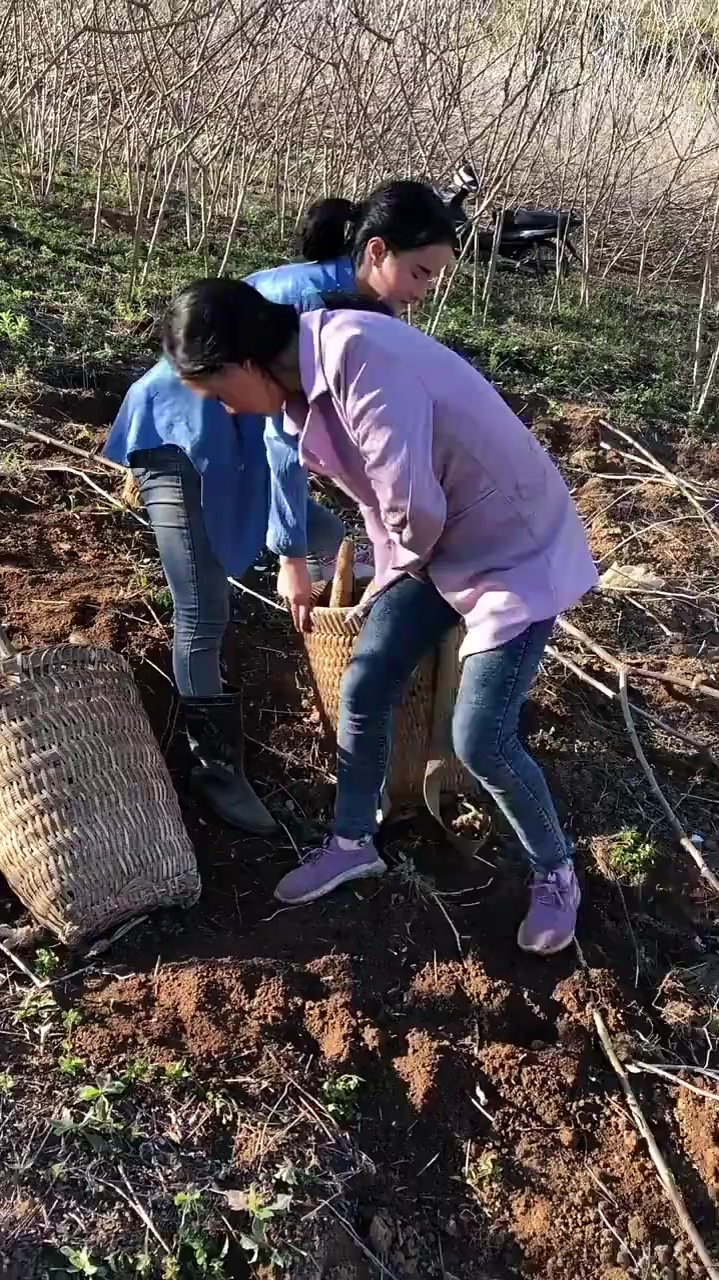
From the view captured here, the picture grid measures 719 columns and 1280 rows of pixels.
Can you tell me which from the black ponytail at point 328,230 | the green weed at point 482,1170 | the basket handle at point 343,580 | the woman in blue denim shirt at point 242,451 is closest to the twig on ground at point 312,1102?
the green weed at point 482,1170

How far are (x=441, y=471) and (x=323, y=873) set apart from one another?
3.33ft

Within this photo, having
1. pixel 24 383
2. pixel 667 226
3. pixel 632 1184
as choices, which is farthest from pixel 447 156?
pixel 632 1184

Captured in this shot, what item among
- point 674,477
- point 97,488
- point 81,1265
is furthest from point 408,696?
→ point 674,477

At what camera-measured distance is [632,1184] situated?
208 cm

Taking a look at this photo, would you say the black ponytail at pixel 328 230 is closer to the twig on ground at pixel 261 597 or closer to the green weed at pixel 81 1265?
the twig on ground at pixel 261 597

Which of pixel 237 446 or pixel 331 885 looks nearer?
pixel 237 446

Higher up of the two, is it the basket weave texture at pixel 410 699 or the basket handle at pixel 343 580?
the basket handle at pixel 343 580

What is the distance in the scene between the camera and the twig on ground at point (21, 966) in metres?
2.12

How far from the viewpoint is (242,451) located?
2.25 meters

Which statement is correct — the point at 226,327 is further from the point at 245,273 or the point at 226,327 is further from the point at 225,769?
the point at 245,273

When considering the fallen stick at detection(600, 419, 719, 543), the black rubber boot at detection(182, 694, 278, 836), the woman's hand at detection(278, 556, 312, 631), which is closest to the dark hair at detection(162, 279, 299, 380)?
the woman's hand at detection(278, 556, 312, 631)

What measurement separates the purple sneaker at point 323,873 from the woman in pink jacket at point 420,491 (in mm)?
281

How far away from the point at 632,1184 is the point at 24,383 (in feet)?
11.4

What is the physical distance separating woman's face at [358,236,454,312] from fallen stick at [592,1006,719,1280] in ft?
5.19
